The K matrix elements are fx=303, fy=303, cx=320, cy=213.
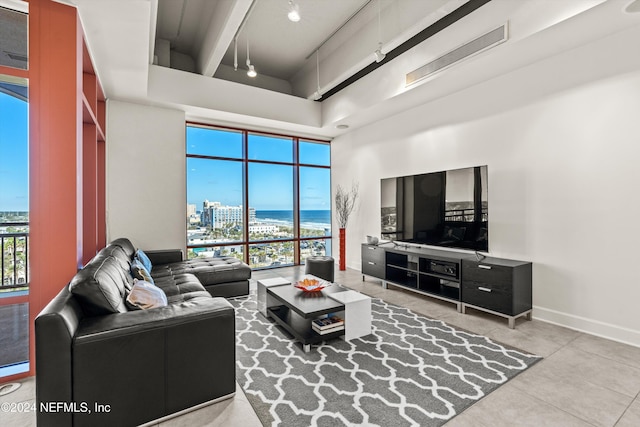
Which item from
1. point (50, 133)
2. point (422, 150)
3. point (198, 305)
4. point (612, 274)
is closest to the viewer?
point (198, 305)

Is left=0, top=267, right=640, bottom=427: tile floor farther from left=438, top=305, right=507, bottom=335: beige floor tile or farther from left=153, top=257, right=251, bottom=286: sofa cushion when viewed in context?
left=153, top=257, right=251, bottom=286: sofa cushion

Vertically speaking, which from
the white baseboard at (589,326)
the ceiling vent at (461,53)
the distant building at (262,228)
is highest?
the ceiling vent at (461,53)

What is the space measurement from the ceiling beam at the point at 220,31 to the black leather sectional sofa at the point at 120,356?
8.90 feet

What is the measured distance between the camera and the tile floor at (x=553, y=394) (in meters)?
1.78

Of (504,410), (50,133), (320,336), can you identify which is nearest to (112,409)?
(320,336)

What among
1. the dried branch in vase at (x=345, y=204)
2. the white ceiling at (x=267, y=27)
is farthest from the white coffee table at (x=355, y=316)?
the white ceiling at (x=267, y=27)

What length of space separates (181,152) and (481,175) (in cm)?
448

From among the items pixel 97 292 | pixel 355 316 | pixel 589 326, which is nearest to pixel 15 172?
pixel 97 292

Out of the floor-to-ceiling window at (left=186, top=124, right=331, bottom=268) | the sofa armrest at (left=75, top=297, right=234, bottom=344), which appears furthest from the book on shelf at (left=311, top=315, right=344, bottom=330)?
the floor-to-ceiling window at (left=186, top=124, right=331, bottom=268)

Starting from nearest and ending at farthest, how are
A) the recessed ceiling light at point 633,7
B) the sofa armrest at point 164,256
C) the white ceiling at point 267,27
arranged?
the recessed ceiling light at point 633,7 → the white ceiling at point 267,27 → the sofa armrest at point 164,256

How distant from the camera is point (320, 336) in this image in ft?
8.73

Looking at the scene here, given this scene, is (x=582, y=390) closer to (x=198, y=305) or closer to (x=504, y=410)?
(x=504, y=410)

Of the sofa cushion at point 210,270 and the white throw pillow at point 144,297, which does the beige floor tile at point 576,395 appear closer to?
the white throw pillow at point 144,297

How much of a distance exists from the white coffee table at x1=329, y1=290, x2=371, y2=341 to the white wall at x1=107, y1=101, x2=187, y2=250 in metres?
3.35
